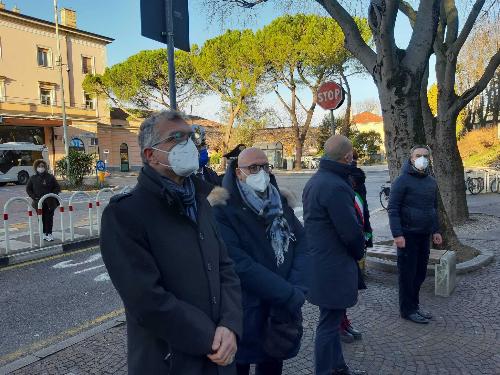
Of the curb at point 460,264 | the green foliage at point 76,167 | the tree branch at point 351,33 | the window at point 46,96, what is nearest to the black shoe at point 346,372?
the curb at point 460,264

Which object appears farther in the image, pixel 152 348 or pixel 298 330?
pixel 298 330

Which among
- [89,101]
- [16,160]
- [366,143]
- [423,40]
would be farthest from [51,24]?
[423,40]

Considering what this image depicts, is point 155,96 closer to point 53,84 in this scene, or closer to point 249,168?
point 53,84

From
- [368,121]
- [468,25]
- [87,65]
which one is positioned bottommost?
[468,25]

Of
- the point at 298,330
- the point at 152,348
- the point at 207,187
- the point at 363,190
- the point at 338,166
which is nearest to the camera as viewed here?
the point at 152,348

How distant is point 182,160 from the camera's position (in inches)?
77.9

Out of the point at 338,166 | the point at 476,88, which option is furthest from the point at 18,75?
the point at 338,166

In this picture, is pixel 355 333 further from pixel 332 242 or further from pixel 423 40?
pixel 423 40

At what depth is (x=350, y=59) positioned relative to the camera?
116ft

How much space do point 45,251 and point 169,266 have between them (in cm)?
724

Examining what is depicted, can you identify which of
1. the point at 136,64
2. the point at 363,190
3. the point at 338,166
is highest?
the point at 136,64

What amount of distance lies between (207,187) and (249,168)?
498 millimetres

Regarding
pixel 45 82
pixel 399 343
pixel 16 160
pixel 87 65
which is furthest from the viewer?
pixel 87 65

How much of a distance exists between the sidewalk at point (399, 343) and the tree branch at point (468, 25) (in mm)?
5690
